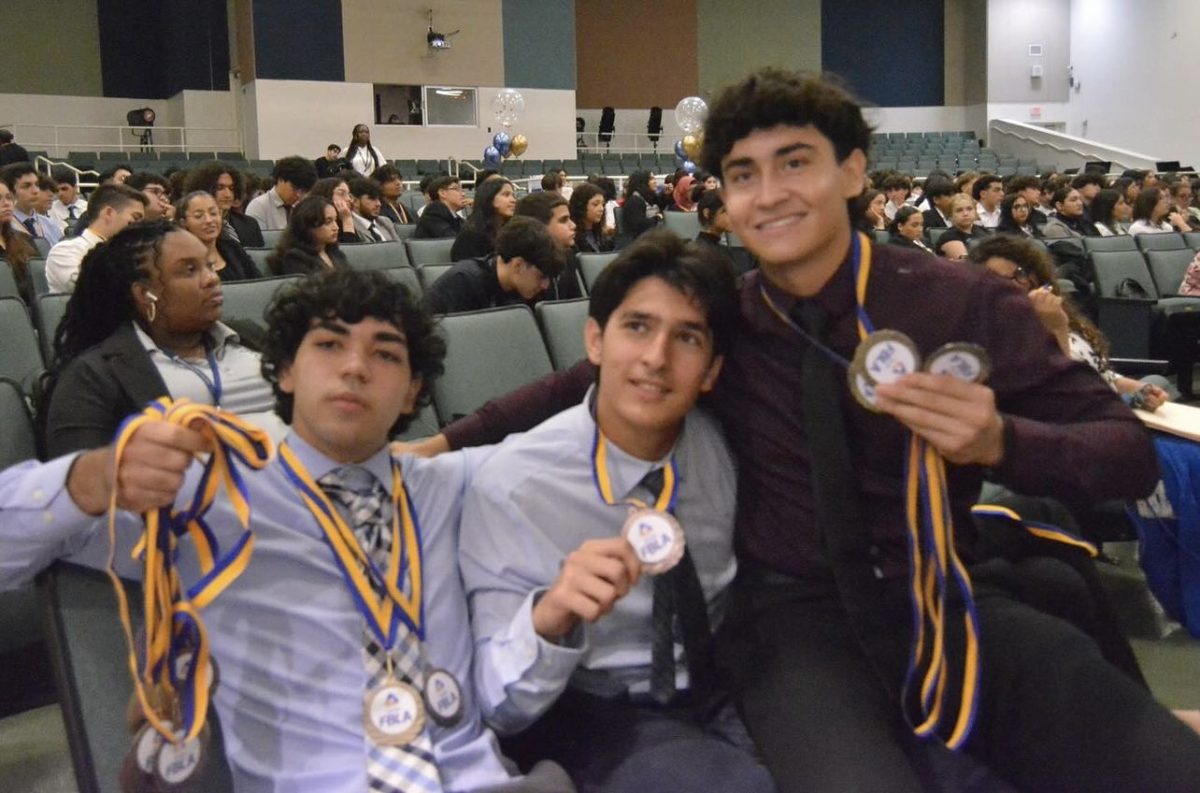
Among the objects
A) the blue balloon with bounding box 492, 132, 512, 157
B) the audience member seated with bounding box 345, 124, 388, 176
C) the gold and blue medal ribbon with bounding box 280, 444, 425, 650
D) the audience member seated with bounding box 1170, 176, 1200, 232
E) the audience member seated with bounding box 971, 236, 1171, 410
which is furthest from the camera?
the blue balloon with bounding box 492, 132, 512, 157

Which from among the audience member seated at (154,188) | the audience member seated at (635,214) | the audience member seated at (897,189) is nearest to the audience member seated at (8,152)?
the audience member seated at (154,188)

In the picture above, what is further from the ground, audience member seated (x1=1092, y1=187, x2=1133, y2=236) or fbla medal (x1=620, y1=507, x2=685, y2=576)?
audience member seated (x1=1092, y1=187, x2=1133, y2=236)

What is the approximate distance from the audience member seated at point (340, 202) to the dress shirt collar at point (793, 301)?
13.8ft

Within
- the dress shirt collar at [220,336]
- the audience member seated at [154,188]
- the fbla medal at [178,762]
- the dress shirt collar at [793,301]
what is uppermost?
the audience member seated at [154,188]

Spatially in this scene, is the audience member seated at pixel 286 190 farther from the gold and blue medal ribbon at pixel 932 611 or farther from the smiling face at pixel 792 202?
the gold and blue medal ribbon at pixel 932 611

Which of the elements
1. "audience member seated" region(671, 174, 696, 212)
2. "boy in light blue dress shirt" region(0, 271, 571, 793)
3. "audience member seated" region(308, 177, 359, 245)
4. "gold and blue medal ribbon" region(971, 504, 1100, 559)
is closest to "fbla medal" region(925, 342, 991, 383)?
"gold and blue medal ribbon" region(971, 504, 1100, 559)

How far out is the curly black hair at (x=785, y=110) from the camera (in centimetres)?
148

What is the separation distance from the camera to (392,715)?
1.28m

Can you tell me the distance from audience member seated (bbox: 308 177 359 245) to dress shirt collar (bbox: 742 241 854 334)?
421cm

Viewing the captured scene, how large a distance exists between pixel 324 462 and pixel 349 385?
0.11 m

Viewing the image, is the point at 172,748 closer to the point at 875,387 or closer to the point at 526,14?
the point at 875,387

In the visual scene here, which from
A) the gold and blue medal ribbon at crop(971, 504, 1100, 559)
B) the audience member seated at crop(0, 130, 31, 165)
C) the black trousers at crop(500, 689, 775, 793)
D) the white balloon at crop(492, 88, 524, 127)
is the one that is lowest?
the black trousers at crop(500, 689, 775, 793)

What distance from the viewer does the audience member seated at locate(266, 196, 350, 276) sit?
455 cm

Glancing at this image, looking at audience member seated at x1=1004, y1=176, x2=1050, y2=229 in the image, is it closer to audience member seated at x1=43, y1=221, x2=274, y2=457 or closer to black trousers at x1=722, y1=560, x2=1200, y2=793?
audience member seated at x1=43, y1=221, x2=274, y2=457
